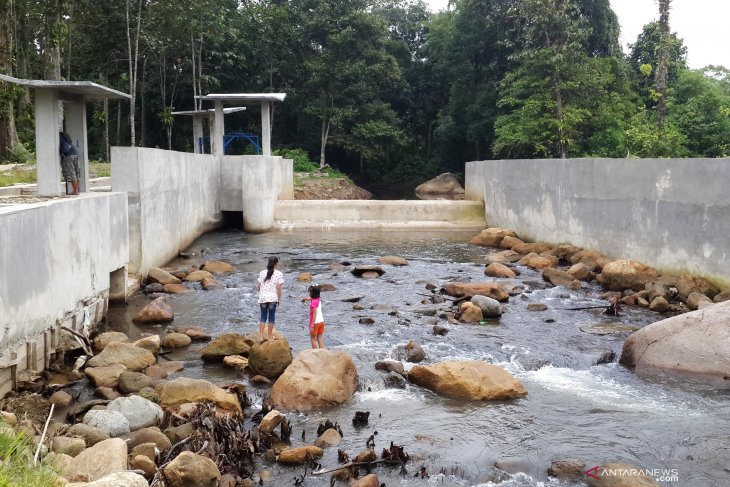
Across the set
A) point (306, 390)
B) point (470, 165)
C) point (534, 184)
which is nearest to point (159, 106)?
point (470, 165)

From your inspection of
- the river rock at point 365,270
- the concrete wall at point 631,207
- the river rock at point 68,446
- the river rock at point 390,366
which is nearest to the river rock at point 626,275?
the concrete wall at point 631,207

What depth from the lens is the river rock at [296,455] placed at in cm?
738

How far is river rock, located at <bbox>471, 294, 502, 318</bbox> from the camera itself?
44.0ft

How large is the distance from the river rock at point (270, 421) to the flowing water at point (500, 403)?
0.26 m

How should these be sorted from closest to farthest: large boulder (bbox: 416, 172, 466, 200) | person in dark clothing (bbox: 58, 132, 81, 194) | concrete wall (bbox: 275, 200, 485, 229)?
person in dark clothing (bbox: 58, 132, 81, 194), concrete wall (bbox: 275, 200, 485, 229), large boulder (bbox: 416, 172, 466, 200)

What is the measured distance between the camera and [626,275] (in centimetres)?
1516

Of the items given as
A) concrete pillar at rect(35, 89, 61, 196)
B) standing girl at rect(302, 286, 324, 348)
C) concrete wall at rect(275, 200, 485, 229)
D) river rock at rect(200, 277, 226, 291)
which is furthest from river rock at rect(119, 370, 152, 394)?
concrete wall at rect(275, 200, 485, 229)

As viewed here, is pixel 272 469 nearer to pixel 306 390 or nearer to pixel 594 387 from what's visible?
pixel 306 390

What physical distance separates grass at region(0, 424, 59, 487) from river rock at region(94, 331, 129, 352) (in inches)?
199

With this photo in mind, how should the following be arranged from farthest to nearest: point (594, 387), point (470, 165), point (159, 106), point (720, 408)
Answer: point (159, 106), point (470, 165), point (594, 387), point (720, 408)

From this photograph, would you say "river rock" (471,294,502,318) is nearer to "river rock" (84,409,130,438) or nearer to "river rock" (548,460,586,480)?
"river rock" (548,460,586,480)

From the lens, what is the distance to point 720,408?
351 inches

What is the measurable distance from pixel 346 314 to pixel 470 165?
15843 mm

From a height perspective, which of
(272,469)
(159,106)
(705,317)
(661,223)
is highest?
(159,106)
